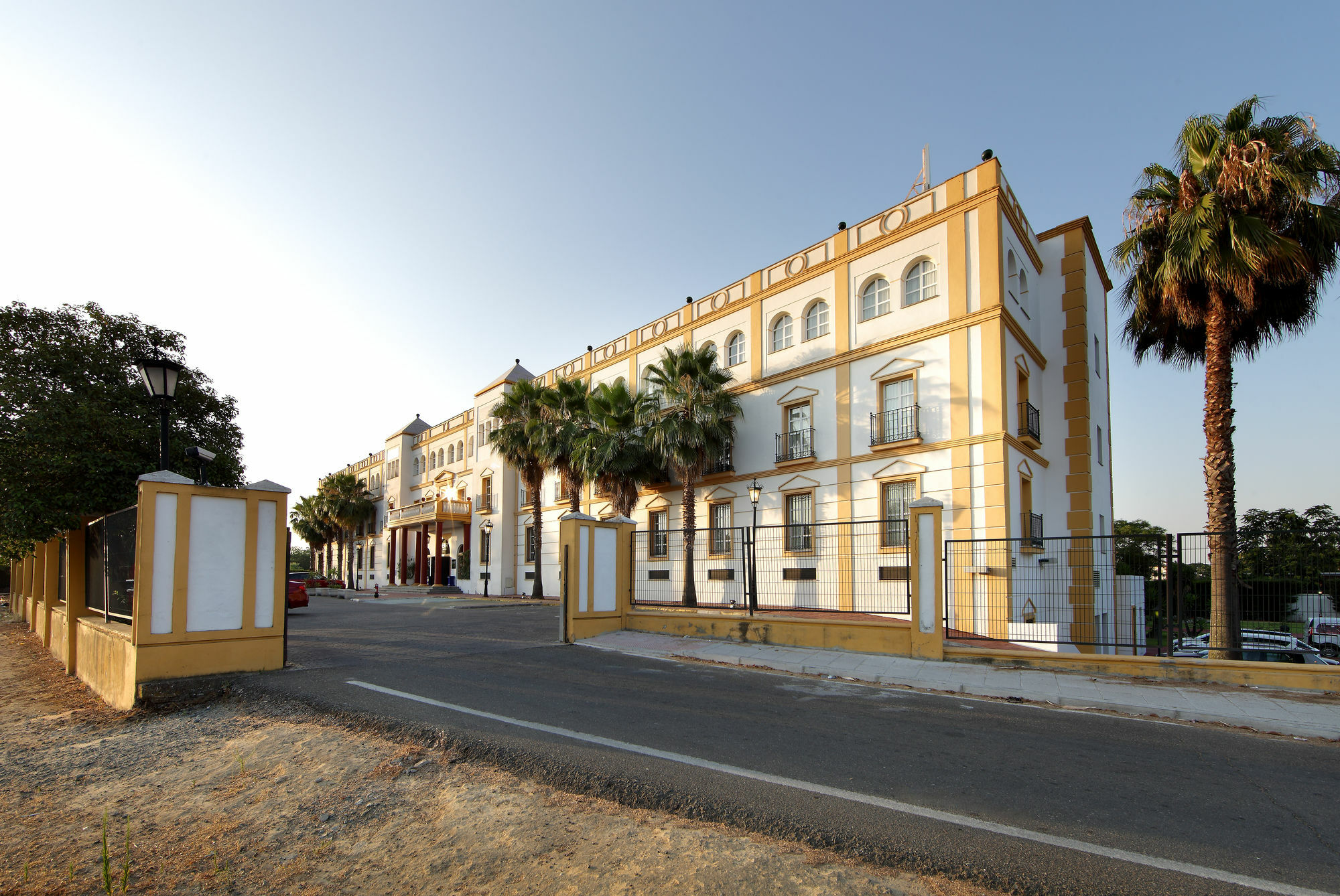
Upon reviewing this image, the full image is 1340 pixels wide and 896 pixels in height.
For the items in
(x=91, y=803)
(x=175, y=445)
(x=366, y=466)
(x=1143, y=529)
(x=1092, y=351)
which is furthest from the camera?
(x=1143, y=529)

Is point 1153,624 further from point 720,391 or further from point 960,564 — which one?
point 720,391

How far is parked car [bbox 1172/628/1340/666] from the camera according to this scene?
937 cm

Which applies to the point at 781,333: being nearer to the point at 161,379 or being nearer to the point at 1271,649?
the point at 1271,649

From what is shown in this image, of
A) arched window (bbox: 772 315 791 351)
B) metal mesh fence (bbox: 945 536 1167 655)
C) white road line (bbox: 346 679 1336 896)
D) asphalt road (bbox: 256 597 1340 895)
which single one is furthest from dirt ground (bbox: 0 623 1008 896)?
arched window (bbox: 772 315 791 351)

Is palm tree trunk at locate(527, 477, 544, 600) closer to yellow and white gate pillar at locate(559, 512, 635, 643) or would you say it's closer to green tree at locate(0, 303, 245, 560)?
green tree at locate(0, 303, 245, 560)

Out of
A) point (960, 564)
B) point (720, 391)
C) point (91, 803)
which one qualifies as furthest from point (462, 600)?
point (91, 803)

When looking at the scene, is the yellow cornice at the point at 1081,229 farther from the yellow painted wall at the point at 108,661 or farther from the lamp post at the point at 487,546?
the lamp post at the point at 487,546

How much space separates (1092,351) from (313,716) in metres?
21.7

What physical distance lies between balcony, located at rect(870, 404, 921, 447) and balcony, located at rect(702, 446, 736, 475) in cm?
518

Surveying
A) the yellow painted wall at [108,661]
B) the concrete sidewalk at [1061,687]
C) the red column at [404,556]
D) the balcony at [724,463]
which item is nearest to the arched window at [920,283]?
the balcony at [724,463]

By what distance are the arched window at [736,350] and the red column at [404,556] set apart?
103 feet

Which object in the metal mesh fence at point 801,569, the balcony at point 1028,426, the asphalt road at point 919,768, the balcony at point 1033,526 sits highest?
the balcony at point 1028,426

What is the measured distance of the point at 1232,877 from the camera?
344 centimetres

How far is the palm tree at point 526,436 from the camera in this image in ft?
93.0
